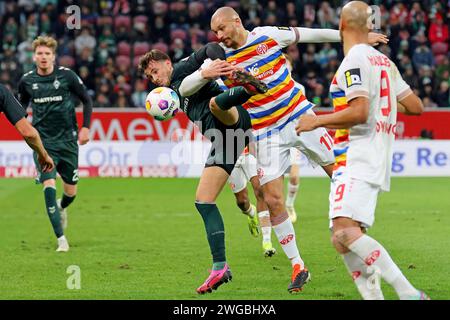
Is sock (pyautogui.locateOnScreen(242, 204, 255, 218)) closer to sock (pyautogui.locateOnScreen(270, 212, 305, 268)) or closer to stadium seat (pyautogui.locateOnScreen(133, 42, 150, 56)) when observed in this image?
sock (pyautogui.locateOnScreen(270, 212, 305, 268))

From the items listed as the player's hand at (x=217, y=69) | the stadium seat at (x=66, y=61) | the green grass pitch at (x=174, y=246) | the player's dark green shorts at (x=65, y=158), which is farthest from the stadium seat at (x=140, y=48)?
the player's hand at (x=217, y=69)

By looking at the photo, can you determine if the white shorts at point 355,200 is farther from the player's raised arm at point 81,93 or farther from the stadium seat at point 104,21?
the stadium seat at point 104,21

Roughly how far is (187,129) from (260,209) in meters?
10.5

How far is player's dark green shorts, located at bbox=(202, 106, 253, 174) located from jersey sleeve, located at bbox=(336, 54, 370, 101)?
2.15m

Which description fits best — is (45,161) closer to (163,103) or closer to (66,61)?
(163,103)

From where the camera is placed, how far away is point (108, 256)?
10539 mm

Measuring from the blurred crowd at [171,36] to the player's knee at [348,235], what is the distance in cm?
1729

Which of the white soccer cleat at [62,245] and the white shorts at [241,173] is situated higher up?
the white shorts at [241,173]

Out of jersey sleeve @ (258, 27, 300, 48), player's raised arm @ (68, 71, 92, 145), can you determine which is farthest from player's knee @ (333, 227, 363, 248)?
player's raised arm @ (68, 71, 92, 145)

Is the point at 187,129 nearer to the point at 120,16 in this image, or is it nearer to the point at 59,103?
the point at 120,16

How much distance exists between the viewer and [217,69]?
741 centimetres

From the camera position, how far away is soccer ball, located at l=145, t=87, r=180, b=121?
26.8 feet

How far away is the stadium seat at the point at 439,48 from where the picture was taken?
2578 cm

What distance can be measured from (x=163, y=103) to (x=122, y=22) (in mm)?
18316
